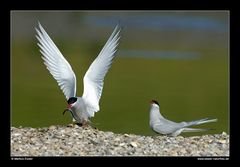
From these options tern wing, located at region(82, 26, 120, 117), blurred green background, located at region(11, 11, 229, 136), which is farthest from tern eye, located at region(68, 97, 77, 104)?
blurred green background, located at region(11, 11, 229, 136)

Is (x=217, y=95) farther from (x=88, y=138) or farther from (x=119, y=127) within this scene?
(x=88, y=138)

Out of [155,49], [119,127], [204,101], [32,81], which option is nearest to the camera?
[119,127]

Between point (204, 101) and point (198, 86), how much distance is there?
137 cm

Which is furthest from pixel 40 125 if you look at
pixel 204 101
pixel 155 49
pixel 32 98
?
pixel 155 49

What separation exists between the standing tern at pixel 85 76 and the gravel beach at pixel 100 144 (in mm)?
245

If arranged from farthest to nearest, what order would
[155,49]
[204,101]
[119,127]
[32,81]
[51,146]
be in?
[155,49], [32,81], [204,101], [119,127], [51,146]

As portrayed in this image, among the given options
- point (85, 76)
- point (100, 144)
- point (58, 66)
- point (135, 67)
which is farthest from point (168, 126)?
point (135, 67)

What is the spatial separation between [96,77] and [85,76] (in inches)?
4.8

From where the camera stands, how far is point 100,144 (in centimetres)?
764

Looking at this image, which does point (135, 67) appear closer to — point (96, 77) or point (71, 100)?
point (96, 77)

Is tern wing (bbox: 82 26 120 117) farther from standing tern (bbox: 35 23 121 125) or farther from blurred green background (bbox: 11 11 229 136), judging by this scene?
blurred green background (bbox: 11 11 229 136)

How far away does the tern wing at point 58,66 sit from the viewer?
28.9 ft

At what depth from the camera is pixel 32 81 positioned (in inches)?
520

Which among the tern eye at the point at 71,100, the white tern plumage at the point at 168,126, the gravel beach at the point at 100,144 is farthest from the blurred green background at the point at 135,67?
the gravel beach at the point at 100,144
